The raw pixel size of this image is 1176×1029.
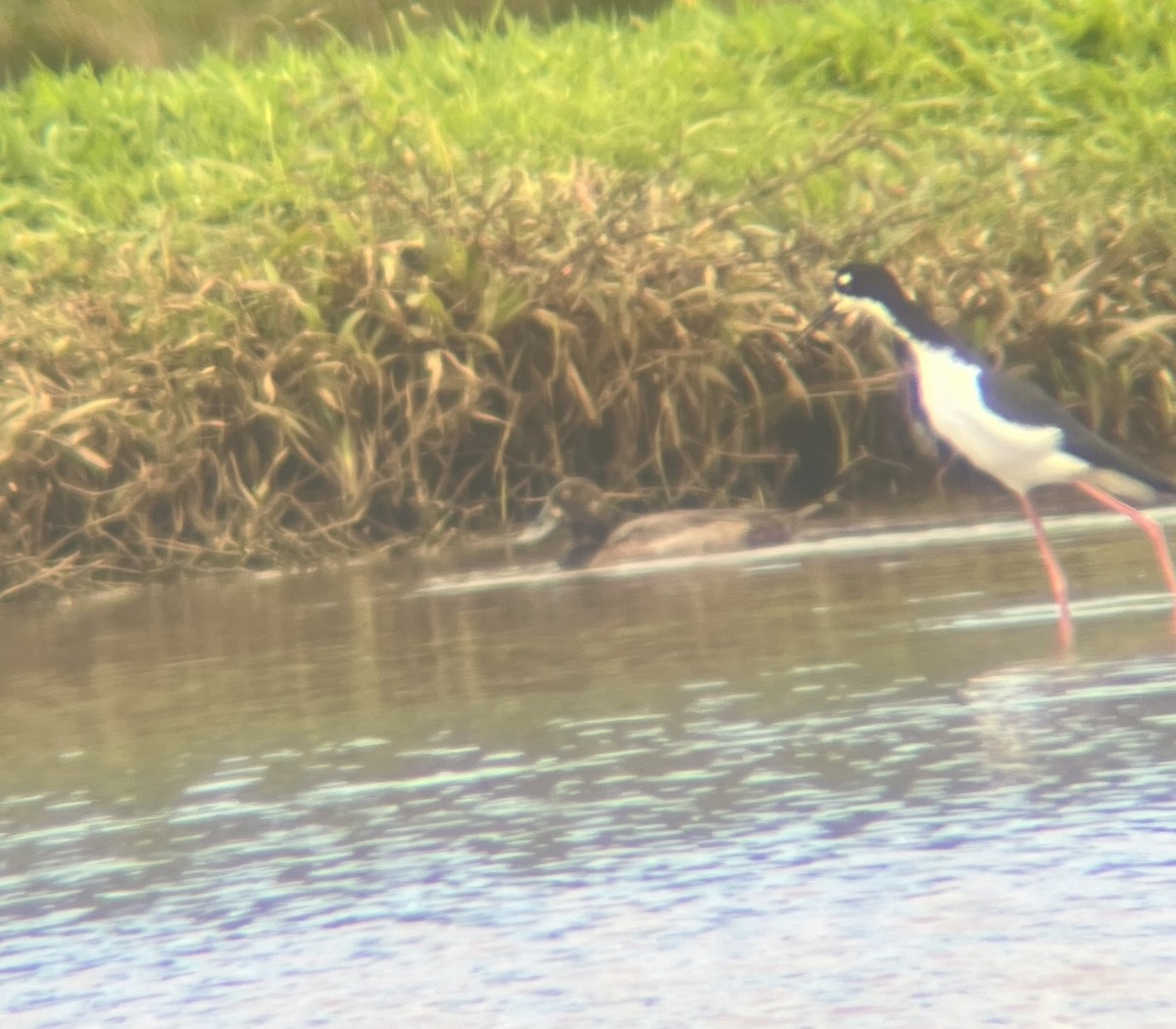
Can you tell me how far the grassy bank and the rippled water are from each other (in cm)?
214

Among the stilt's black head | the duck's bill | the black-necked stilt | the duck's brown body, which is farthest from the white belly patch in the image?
the duck's bill

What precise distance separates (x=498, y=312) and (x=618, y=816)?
6013 millimetres

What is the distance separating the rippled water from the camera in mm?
3824

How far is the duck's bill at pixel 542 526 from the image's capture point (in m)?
9.90

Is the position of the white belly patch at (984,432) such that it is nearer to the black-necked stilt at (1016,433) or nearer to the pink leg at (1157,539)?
the black-necked stilt at (1016,433)

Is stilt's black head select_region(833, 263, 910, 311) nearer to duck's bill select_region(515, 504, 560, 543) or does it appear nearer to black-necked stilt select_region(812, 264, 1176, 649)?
black-necked stilt select_region(812, 264, 1176, 649)

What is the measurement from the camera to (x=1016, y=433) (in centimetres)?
859

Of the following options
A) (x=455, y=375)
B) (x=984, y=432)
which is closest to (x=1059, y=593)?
(x=984, y=432)

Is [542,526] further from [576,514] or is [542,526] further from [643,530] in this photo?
[643,530]

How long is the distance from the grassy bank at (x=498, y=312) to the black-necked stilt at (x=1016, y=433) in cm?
186

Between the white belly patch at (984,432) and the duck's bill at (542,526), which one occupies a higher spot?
the white belly patch at (984,432)

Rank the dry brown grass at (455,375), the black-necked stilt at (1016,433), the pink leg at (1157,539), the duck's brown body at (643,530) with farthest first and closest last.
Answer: the dry brown grass at (455,375) → the duck's brown body at (643,530) → the black-necked stilt at (1016,433) → the pink leg at (1157,539)

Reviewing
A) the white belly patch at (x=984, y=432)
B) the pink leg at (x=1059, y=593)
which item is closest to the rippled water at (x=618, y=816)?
the pink leg at (x=1059, y=593)

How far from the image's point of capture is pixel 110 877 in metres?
4.78
